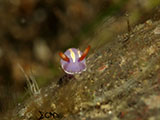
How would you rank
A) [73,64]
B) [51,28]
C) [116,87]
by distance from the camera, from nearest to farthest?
1. [116,87]
2. [73,64]
3. [51,28]

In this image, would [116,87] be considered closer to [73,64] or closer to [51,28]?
[73,64]

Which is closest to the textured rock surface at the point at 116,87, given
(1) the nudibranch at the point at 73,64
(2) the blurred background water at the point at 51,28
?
(1) the nudibranch at the point at 73,64

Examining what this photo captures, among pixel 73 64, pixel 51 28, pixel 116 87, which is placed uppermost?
pixel 51 28

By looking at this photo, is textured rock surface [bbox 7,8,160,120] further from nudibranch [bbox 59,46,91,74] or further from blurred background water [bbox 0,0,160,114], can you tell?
blurred background water [bbox 0,0,160,114]

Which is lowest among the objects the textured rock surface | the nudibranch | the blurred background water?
the textured rock surface

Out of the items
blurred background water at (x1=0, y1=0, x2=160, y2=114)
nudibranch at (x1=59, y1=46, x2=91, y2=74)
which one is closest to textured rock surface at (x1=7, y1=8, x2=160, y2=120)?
nudibranch at (x1=59, y1=46, x2=91, y2=74)

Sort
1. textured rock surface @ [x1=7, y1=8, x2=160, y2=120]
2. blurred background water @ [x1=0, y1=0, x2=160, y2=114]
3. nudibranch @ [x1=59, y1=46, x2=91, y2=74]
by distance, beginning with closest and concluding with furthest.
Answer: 1. textured rock surface @ [x1=7, y1=8, x2=160, y2=120]
2. nudibranch @ [x1=59, y1=46, x2=91, y2=74]
3. blurred background water @ [x1=0, y1=0, x2=160, y2=114]

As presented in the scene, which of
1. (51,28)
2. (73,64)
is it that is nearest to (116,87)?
(73,64)

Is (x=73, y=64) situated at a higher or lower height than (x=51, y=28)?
lower

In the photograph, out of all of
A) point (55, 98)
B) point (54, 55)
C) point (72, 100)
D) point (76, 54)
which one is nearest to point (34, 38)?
point (54, 55)
